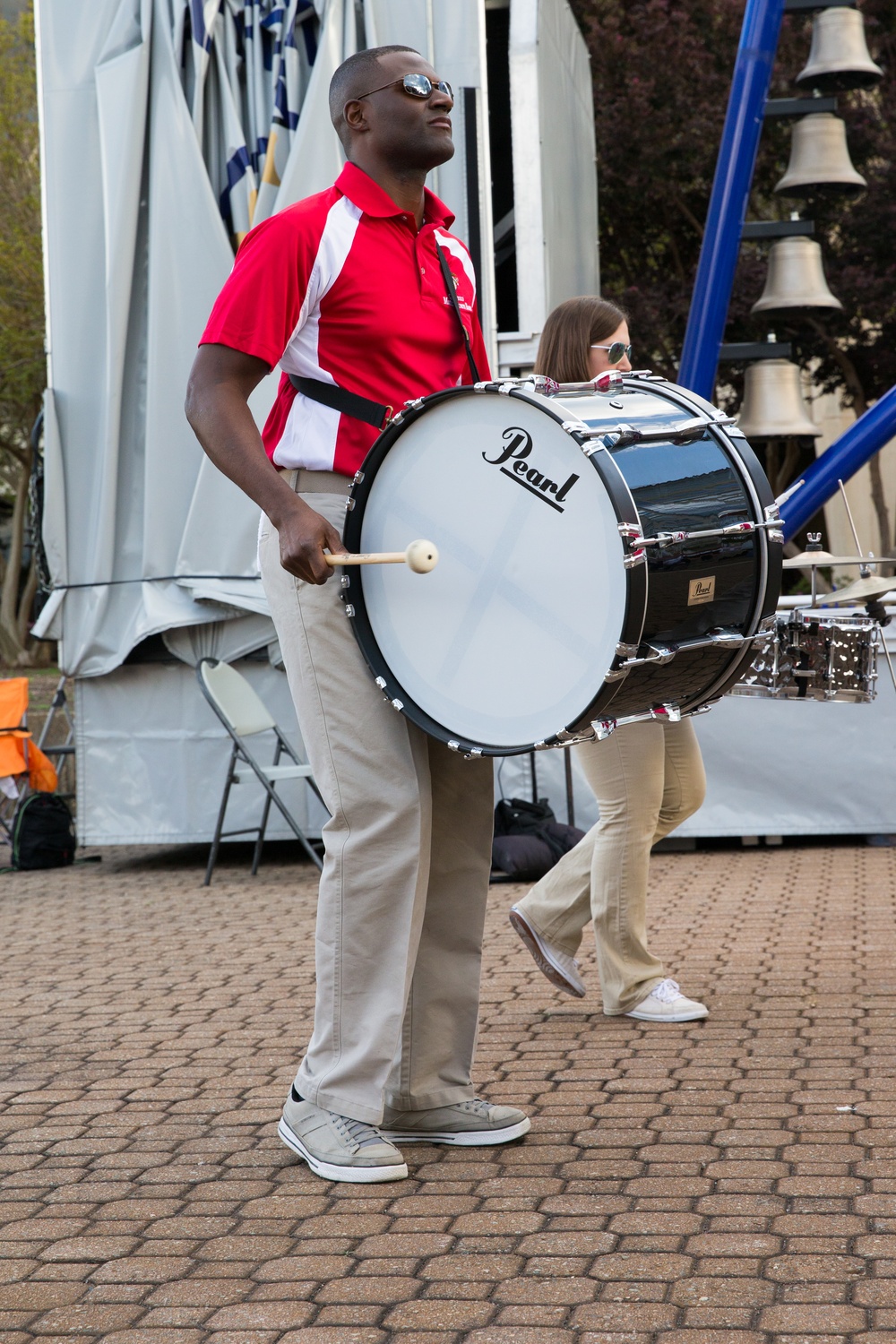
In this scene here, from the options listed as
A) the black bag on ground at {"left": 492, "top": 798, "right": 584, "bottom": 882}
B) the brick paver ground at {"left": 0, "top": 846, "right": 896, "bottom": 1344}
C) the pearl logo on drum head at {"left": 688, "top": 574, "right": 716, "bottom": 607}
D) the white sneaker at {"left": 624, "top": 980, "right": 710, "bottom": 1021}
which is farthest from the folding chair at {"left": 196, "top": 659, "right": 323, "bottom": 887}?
the pearl logo on drum head at {"left": 688, "top": 574, "right": 716, "bottom": 607}

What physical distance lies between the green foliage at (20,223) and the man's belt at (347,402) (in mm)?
13458

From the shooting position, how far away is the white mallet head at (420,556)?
2.80 metres

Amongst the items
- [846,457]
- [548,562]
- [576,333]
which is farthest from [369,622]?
[846,457]

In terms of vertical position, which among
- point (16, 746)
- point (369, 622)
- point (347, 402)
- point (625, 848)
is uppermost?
point (347, 402)

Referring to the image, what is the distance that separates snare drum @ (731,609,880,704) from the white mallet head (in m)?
2.62

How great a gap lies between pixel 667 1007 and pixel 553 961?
35 centimetres

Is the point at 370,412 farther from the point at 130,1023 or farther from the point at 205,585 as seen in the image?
the point at 205,585

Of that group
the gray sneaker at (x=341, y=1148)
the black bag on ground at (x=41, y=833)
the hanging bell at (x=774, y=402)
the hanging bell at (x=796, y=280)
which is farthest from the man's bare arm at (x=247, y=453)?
the hanging bell at (x=796, y=280)

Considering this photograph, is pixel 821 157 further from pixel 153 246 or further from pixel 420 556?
pixel 420 556

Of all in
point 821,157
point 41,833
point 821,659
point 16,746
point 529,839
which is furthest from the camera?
point 821,157

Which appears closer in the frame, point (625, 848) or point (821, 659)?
point (625, 848)

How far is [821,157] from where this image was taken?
8.98 m

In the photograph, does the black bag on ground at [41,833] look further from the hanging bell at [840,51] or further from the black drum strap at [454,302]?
the hanging bell at [840,51]

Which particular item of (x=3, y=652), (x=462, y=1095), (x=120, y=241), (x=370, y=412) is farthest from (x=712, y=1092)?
(x=3, y=652)
